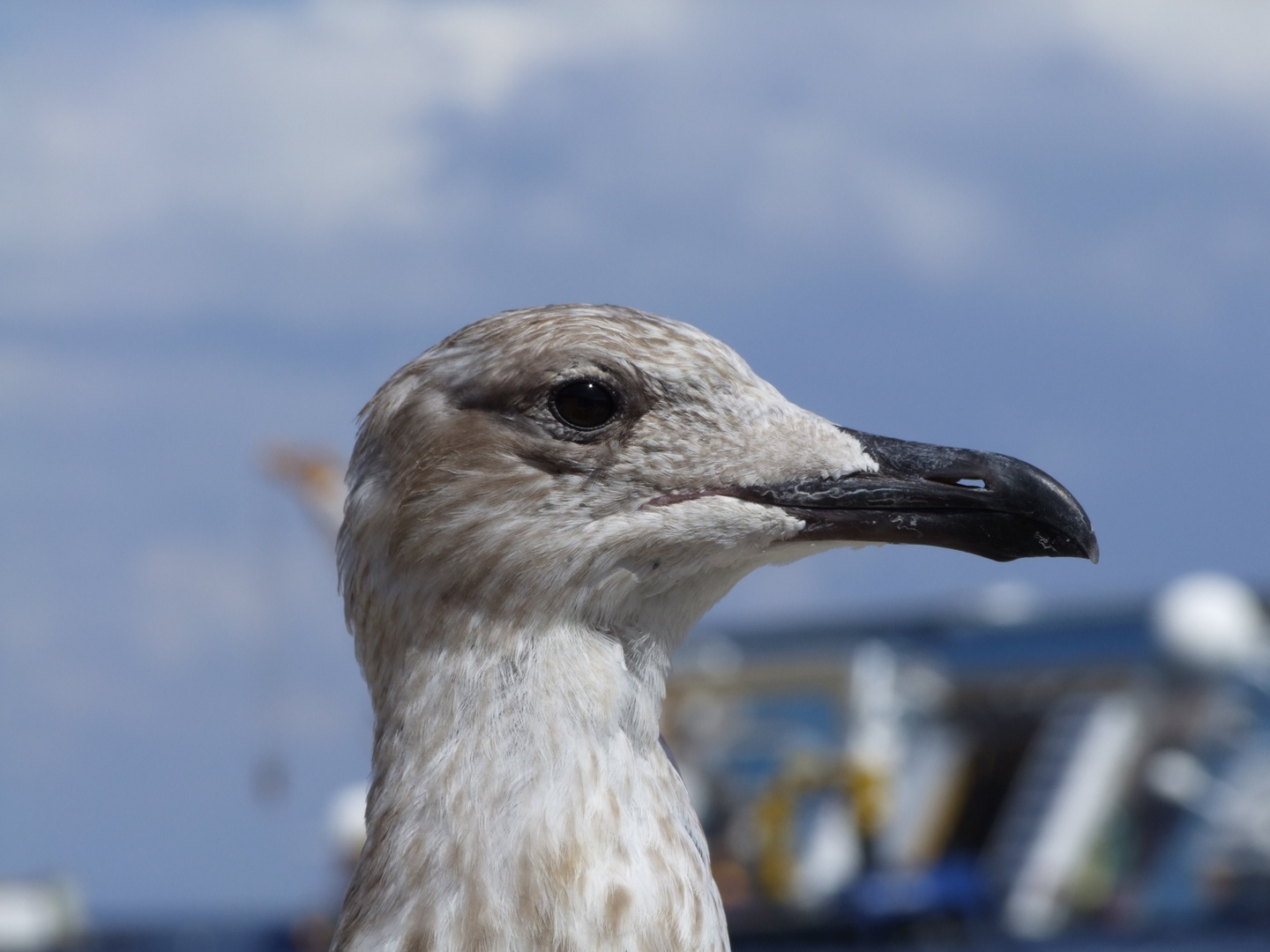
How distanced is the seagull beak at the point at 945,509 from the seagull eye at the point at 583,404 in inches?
14.7

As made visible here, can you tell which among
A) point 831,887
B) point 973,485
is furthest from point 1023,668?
point 973,485

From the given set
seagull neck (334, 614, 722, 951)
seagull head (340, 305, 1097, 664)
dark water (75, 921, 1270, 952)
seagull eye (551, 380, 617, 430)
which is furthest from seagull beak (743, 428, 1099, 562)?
dark water (75, 921, 1270, 952)

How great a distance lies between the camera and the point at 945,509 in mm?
3754

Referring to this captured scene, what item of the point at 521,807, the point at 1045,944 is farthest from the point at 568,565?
the point at 1045,944

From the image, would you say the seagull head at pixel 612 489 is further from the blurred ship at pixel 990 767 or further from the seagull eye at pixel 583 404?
the blurred ship at pixel 990 767

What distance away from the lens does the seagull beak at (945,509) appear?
12.2ft

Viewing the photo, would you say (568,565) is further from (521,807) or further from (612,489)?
(521,807)

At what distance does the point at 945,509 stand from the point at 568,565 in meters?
0.87

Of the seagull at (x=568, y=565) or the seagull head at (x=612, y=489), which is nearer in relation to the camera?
the seagull at (x=568, y=565)

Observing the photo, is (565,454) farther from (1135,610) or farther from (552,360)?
(1135,610)

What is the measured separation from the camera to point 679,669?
38.3 m

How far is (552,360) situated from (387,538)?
1.80 ft

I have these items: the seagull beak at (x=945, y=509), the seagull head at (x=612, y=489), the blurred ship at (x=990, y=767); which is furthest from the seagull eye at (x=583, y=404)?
the blurred ship at (x=990, y=767)

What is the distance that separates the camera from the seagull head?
3631 mm
